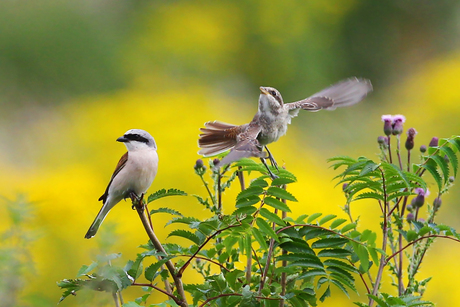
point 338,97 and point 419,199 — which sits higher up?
point 338,97

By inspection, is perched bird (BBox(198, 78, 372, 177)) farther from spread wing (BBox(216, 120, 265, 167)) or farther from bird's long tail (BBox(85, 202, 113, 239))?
bird's long tail (BBox(85, 202, 113, 239))

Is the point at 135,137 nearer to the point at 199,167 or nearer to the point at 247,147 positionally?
the point at 199,167

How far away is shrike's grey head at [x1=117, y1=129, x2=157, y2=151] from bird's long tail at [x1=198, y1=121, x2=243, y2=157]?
0.57ft

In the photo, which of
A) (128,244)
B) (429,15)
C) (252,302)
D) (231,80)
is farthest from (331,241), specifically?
(429,15)

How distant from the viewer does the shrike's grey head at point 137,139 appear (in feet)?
5.18

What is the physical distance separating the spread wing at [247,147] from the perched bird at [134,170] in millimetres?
278

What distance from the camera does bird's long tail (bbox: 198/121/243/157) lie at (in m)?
1.67

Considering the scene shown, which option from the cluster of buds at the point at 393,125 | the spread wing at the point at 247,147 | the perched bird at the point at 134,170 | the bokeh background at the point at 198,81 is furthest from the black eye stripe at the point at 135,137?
the bokeh background at the point at 198,81

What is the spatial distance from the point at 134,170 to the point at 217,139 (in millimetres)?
338

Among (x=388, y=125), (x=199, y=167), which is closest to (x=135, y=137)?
(x=199, y=167)

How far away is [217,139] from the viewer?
174 cm

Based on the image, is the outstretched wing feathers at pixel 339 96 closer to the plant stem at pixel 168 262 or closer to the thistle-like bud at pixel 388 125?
the thistle-like bud at pixel 388 125

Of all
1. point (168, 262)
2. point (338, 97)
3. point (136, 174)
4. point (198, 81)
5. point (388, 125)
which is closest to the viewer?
point (168, 262)

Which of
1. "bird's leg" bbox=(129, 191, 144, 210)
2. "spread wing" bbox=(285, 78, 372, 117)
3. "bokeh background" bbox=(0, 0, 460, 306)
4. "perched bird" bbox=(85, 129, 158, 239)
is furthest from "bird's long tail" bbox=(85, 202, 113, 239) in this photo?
"bokeh background" bbox=(0, 0, 460, 306)
